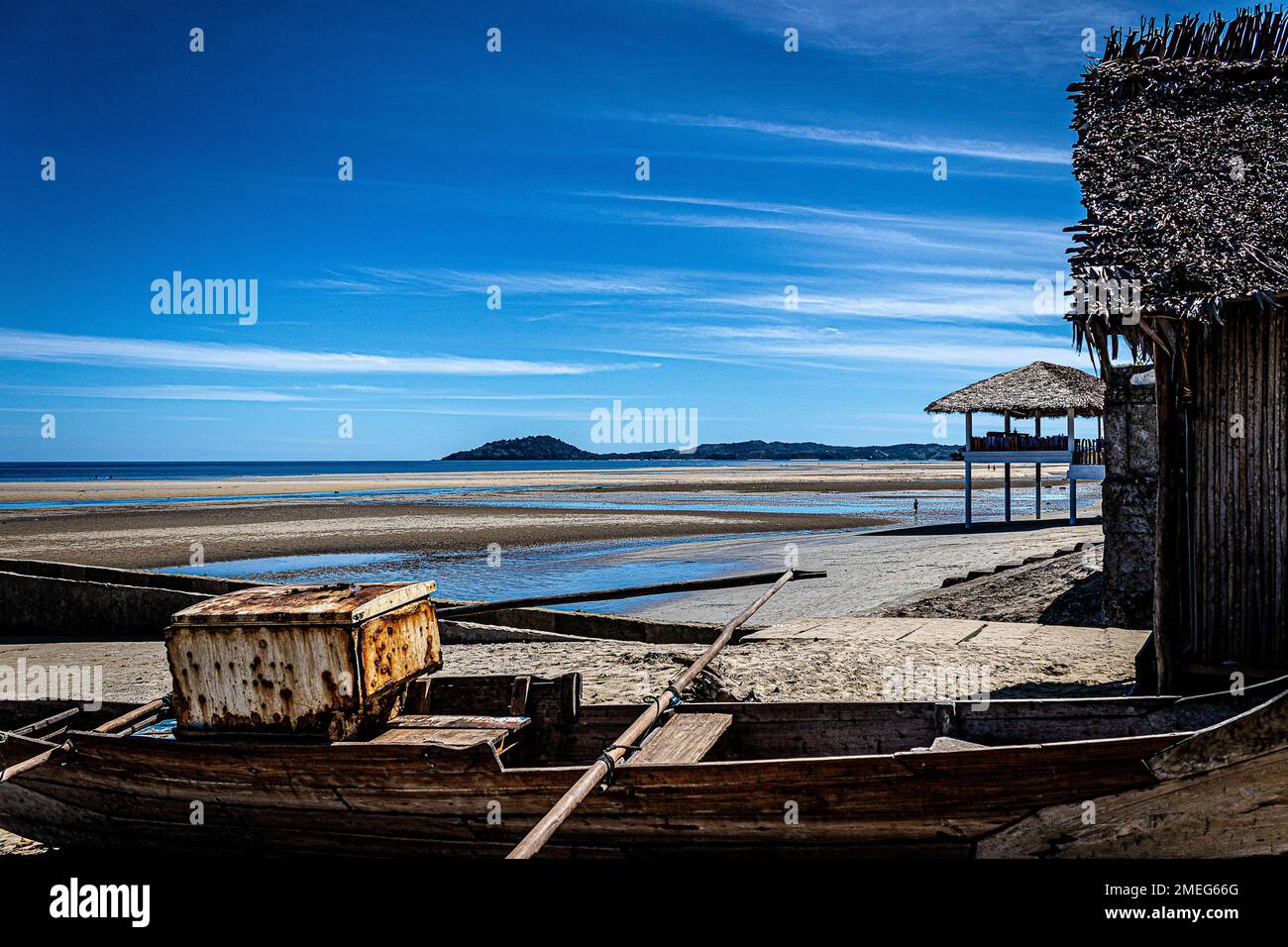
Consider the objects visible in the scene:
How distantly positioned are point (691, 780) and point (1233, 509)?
473 centimetres

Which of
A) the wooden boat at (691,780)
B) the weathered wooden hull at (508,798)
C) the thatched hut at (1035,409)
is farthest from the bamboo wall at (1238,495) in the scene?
the thatched hut at (1035,409)

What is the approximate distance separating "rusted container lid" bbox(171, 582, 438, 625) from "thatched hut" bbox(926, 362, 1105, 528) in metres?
21.3

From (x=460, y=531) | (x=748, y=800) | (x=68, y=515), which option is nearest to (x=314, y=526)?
(x=460, y=531)

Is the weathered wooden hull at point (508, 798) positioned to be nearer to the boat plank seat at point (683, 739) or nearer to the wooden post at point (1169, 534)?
the boat plank seat at point (683, 739)

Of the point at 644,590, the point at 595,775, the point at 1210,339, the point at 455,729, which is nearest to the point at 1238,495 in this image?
the point at 1210,339

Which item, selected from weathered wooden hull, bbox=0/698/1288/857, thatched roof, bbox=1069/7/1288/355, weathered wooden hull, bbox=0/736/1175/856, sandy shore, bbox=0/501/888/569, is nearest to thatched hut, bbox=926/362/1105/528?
sandy shore, bbox=0/501/888/569

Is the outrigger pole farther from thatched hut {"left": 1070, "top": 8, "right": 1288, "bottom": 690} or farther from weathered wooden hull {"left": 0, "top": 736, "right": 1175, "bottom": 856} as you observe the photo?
thatched hut {"left": 1070, "top": 8, "right": 1288, "bottom": 690}

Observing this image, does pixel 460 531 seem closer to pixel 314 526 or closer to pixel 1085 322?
pixel 314 526

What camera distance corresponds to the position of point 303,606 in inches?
189

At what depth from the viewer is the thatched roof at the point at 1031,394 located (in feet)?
77.2

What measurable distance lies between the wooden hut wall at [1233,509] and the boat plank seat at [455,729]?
15.5 ft

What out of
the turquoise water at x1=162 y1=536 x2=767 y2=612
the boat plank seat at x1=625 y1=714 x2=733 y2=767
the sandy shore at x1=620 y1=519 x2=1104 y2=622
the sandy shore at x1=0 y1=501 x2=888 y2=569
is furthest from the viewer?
the sandy shore at x1=0 y1=501 x2=888 y2=569

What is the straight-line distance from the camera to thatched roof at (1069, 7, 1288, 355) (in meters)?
6.26

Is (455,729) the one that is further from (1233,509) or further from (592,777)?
(1233,509)
